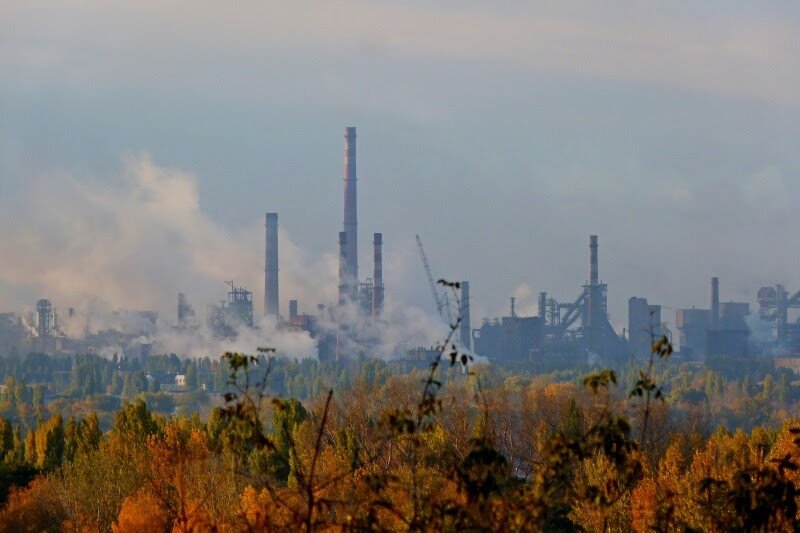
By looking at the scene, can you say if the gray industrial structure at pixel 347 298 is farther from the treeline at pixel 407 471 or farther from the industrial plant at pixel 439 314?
the treeline at pixel 407 471

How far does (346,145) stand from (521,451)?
53.7 metres

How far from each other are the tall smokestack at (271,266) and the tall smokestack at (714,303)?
101 feet

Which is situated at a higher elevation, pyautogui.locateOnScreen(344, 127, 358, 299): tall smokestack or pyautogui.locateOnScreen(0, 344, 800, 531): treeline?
pyautogui.locateOnScreen(344, 127, 358, 299): tall smokestack

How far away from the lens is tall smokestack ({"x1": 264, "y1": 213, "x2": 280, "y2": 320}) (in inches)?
3499

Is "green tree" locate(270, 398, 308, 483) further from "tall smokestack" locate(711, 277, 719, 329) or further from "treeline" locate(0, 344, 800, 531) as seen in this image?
"tall smokestack" locate(711, 277, 719, 329)

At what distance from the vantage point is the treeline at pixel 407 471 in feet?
22.1

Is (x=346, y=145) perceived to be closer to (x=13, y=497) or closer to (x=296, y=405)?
(x=296, y=405)


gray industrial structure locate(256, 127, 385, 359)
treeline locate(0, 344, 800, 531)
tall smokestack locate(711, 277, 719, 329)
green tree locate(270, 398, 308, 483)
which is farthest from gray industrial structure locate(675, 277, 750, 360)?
green tree locate(270, 398, 308, 483)

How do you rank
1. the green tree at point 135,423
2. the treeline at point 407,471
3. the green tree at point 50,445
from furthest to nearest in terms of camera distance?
the green tree at point 50,445, the green tree at point 135,423, the treeline at point 407,471

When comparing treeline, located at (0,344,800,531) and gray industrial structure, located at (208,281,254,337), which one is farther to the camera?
gray industrial structure, located at (208,281,254,337)

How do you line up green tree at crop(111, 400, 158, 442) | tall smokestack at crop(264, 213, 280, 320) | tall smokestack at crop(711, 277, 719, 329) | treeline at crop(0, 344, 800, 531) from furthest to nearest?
→ tall smokestack at crop(711, 277, 719, 329) < tall smokestack at crop(264, 213, 280, 320) < green tree at crop(111, 400, 158, 442) < treeline at crop(0, 344, 800, 531)

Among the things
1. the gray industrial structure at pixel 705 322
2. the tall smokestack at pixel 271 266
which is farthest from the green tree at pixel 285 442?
the gray industrial structure at pixel 705 322

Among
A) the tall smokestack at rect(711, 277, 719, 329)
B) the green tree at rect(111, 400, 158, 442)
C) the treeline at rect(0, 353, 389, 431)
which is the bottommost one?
the treeline at rect(0, 353, 389, 431)

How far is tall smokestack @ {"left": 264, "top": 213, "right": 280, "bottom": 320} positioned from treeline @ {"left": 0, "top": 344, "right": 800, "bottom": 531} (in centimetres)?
3841
